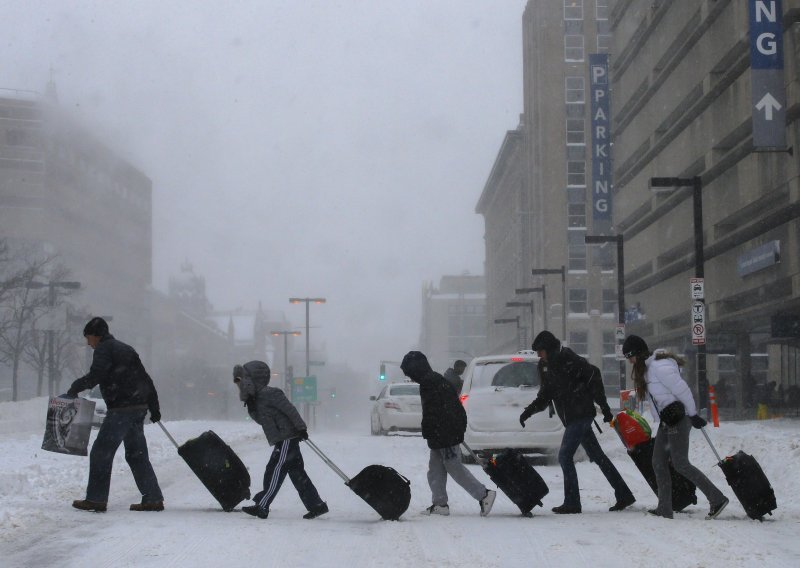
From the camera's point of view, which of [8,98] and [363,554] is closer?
[363,554]

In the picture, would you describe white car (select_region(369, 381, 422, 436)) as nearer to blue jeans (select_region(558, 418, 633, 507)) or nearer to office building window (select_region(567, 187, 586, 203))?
blue jeans (select_region(558, 418, 633, 507))

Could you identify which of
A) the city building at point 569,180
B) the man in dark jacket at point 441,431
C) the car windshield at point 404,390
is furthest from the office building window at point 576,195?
the man in dark jacket at point 441,431

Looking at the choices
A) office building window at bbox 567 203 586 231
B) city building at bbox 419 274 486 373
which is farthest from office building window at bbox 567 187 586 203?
city building at bbox 419 274 486 373

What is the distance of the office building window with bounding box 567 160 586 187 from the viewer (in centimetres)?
8356

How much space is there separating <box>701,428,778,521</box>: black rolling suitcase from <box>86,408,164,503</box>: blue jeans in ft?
16.0

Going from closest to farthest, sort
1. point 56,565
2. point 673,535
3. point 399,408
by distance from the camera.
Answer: point 56,565, point 673,535, point 399,408

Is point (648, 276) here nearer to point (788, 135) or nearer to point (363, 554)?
point (788, 135)

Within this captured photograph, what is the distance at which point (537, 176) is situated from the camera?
85062 millimetres

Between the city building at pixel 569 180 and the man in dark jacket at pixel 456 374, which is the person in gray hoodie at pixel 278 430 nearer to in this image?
the man in dark jacket at pixel 456 374

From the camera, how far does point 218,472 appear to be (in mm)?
10383

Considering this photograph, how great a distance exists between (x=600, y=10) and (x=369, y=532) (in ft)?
262

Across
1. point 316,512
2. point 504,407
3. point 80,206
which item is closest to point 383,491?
point 316,512

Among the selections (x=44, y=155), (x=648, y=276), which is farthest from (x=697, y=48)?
(x=44, y=155)

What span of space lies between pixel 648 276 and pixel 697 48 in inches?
491
